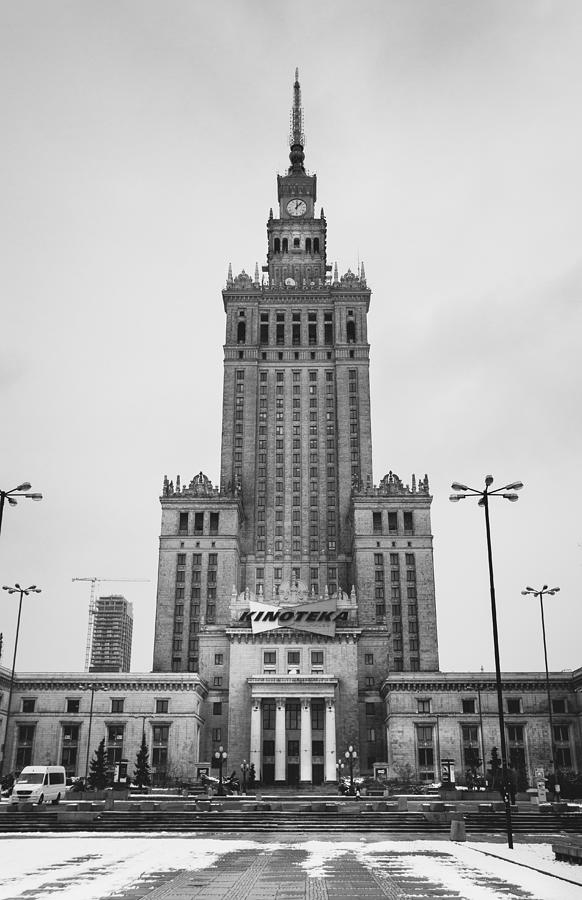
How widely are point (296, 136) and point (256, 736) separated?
124893mm

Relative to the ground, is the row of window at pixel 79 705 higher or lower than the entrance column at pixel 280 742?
higher

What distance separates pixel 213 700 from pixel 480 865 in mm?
79929

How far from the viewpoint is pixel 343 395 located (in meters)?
139

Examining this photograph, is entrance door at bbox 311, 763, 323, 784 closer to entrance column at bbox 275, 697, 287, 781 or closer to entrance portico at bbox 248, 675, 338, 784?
entrance portico at bbox 248, 675, 338, 784

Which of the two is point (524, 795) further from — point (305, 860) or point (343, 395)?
point (343, 395)

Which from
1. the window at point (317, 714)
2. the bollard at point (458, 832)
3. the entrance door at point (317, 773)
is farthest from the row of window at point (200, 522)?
the bollard at point (458, 832)

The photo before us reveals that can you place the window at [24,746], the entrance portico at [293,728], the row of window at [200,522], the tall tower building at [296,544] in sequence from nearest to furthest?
the window at [24,746], the entrance portico at [293,728], the tall tower building at [296,544], the row of window at [200,522]

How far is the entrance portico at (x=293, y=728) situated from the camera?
319ft

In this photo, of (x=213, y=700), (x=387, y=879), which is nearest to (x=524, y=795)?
(x=387, y=879)

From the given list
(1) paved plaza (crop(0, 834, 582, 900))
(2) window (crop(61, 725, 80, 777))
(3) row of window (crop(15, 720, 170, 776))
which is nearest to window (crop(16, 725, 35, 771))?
(3) row of window (crop(15, 720, 170, 776))

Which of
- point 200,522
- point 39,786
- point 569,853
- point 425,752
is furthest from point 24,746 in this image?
point 569,853

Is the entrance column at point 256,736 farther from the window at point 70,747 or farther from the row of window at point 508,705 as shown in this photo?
the window at point 70,747

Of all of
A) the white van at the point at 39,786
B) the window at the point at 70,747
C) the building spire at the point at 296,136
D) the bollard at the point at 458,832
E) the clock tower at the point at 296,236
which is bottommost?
the bollard at the point at 458,832

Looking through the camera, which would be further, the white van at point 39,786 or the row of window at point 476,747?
the row of window at point 476,747
